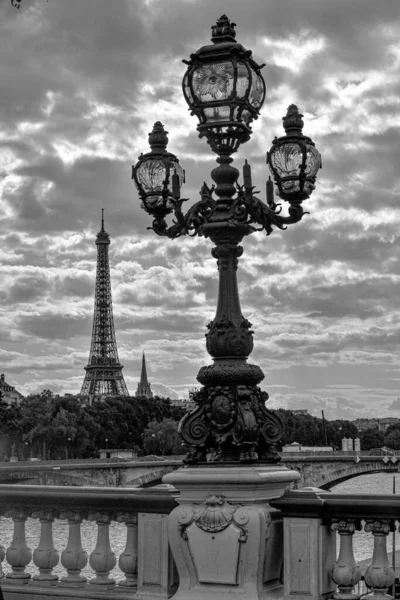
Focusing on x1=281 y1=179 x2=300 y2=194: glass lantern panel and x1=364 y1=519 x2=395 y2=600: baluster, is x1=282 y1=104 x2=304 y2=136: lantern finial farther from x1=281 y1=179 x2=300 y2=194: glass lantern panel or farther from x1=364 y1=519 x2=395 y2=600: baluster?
x1=364 y1=519 x2=395 y2=600: baluster

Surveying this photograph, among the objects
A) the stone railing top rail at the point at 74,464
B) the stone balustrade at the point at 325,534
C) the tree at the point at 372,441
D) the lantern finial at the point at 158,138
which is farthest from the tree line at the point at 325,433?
the stone balustrade at the point at 325,534

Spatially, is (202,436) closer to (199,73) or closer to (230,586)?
(230,586)

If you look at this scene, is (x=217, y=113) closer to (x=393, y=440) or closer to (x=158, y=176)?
(x=158, y=176)

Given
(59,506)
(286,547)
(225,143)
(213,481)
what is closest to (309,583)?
(286,547)

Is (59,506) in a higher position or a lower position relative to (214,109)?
lower

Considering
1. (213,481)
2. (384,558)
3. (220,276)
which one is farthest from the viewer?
(220,276)

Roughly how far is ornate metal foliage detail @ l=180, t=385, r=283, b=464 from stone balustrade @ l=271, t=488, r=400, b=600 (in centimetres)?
51

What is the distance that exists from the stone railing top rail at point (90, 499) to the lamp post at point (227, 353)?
0.65ft

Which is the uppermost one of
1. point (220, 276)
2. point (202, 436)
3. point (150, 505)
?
point (220, 276)

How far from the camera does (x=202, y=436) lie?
8.69 meters

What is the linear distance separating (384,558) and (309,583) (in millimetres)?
601

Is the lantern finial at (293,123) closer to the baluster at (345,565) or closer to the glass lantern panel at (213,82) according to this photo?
the glass lantern panel at (213,82)

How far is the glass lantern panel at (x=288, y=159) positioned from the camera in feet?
30.9

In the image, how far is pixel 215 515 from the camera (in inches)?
332
